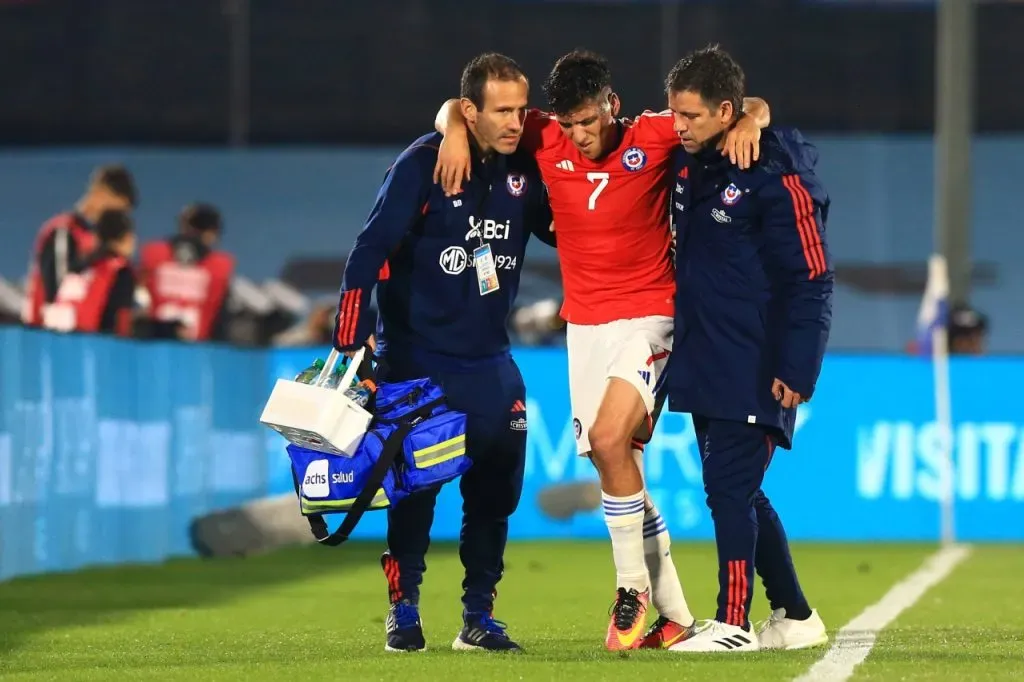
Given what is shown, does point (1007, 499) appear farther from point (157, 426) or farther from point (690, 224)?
point (690, 224)

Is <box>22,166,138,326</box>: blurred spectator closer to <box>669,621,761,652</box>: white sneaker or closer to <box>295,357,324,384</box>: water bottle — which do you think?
<box>295,357,324,384</box>: water bottle

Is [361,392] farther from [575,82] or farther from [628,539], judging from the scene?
[575,82]

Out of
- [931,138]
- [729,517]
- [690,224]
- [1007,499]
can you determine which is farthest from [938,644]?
[931,138]

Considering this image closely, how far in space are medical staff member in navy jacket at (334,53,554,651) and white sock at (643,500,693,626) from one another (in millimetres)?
528

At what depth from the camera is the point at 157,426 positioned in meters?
12.7

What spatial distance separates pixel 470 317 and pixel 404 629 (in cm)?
113

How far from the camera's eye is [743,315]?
7.04 m

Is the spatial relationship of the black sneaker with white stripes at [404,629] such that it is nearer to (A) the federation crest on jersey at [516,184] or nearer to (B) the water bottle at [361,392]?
(B) the water bottle at [361,392]

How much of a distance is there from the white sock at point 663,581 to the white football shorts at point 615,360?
40cm

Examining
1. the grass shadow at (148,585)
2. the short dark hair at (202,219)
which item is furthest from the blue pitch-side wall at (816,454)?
the short dark hair at (202,219)

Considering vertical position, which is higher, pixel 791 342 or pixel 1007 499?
pixel 791 342

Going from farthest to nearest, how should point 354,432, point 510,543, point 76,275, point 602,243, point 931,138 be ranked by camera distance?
point 931,138 < point 510,543 < point 76,275 < point 602,243 < point 354,432

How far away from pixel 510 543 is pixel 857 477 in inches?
99.8

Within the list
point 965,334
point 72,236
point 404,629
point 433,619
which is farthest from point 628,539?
point 965,334
